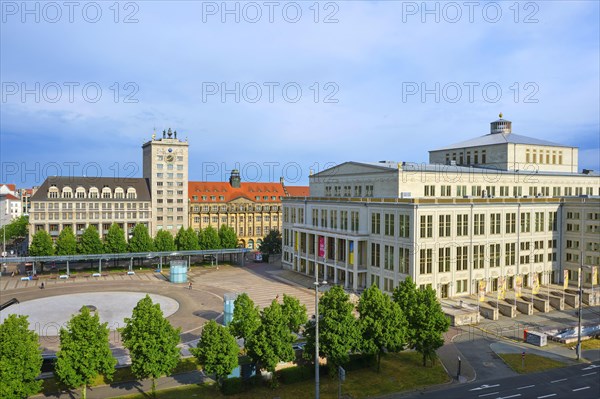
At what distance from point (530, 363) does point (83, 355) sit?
4250 cm

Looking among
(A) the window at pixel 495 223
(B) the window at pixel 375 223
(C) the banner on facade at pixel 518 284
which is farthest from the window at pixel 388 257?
(C) the banner on facade at pixel 518 284

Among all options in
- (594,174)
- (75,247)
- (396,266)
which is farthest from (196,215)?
(594,174)

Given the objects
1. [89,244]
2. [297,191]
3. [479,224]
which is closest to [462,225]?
[479,224]

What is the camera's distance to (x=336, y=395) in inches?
1614

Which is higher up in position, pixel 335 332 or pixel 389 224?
pixel 389 224

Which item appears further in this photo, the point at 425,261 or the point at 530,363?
the point at 425,261

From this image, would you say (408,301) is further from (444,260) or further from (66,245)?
(66,245)

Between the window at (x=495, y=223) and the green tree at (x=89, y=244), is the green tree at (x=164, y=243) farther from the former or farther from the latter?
the window at (x=495, y=223)

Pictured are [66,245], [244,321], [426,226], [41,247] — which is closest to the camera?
[244,321]

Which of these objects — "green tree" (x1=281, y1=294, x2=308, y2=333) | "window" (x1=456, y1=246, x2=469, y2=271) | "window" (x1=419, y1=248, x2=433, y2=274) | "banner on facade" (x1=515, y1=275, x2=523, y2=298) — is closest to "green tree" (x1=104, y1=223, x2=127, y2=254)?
"window" (x1=419, y1=248, x2=433, y2=274)

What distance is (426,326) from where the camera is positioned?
4541 centimetres

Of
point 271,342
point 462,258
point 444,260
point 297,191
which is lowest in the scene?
point 271,342

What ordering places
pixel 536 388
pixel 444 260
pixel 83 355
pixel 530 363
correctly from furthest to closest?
pixel 444 260
pixel 530 363
pixel 536 388
pixel 83 355

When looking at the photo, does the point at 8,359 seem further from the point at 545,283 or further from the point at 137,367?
the point at 545,283
